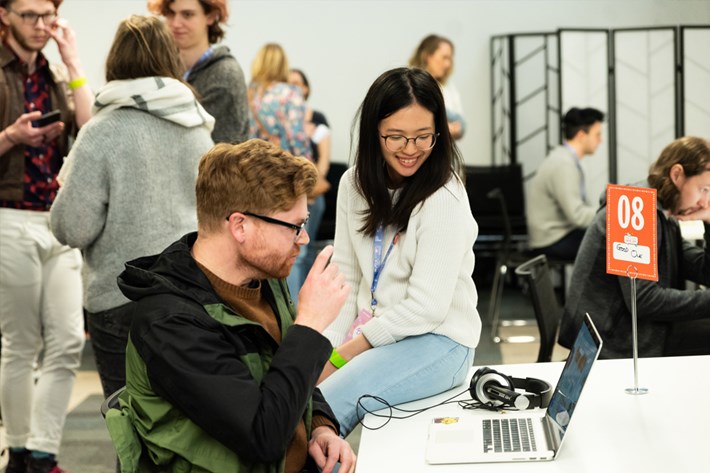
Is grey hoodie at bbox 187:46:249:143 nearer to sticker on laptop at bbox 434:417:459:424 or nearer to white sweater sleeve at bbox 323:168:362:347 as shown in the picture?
white sweater sleeve at bbox 323:168:362:347

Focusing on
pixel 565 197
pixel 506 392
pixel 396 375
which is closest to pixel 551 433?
pixel 506 392

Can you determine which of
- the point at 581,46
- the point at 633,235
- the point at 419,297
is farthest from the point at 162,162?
the point at 581,46

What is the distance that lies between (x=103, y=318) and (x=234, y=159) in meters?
1.24

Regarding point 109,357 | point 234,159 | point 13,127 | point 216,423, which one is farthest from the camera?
point 13,127

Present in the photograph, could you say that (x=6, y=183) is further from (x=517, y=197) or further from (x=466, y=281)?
(x=517, y=197)

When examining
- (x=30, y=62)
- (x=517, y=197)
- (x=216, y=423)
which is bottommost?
(x=517, y=197)

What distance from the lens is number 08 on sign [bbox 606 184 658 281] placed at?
233 cm

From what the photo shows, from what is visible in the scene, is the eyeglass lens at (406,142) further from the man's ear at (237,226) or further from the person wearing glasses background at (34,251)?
the person wearing glasses background at (34,251)

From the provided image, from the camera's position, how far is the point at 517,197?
24.8 feet

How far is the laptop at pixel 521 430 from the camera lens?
5.95ft

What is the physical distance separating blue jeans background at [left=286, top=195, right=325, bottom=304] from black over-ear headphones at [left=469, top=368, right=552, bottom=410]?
3.16 meters

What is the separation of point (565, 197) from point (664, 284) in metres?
2.80

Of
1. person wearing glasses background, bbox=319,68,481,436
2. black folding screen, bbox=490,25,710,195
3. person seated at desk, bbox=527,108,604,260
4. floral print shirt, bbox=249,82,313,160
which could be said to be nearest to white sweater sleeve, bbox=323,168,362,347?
person wearing glasses background, bbox=319,68,481,436

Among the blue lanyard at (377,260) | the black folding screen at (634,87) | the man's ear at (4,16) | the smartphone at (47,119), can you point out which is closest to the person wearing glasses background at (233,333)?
the blue lanyard at (377,260)
